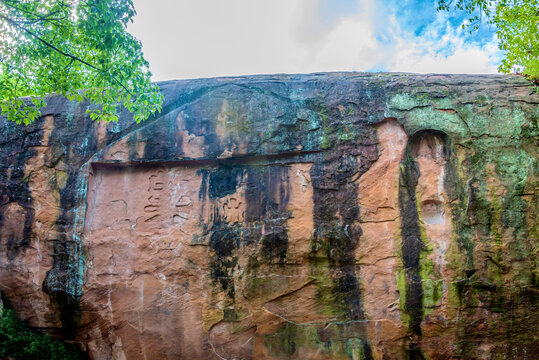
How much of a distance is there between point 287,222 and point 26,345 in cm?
383

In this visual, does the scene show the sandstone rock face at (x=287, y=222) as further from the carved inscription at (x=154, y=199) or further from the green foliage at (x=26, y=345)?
the green foliage at (x=26, y=345)

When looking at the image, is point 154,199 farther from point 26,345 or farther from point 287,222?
point 26,345

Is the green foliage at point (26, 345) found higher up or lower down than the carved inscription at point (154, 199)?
lower down

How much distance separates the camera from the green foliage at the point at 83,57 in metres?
4.34

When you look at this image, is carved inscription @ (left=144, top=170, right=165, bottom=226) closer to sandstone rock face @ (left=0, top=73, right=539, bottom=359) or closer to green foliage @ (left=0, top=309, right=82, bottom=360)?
sandstone rock face @ (left=0, top=73, right=539, bottom=359)

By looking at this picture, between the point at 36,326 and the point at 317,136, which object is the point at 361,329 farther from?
the point at 36,326

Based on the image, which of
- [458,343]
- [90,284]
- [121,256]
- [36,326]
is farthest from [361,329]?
[36,326]

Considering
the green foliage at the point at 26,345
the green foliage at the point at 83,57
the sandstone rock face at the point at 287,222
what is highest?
the green foliage at the point at 83,57

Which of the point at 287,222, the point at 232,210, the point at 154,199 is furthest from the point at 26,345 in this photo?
the point at 287,222

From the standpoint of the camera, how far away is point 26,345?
488 cm

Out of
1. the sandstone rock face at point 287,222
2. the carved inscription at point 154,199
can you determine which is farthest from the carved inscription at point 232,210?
the carved inscription at point 154,199

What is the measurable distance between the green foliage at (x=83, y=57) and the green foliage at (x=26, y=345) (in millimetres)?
2749

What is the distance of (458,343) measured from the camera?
4.52 meters

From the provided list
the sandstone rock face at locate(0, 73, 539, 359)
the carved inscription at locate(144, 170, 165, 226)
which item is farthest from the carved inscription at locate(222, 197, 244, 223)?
the carved inscription at locate(144, 170, 165, 226)
